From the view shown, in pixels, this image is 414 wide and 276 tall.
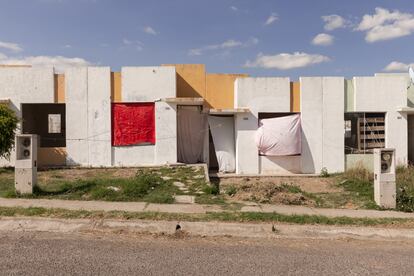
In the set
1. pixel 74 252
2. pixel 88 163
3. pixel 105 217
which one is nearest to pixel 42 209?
pixel 105 217

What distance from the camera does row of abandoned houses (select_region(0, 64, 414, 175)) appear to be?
15359 millimetres

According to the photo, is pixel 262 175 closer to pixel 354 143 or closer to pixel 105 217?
pixel 354 143

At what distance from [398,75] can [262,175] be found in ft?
24.1

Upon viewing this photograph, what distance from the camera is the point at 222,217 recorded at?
25.2 feet

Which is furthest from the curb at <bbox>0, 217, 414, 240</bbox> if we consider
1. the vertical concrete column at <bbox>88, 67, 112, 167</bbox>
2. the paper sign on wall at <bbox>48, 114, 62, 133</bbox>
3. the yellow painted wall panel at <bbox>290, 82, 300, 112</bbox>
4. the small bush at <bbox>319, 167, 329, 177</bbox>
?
the paper sign on wall at <bbox>48, 114, 62, 133</bbox>

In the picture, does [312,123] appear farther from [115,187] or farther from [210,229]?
[210,229]

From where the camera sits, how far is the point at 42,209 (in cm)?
802

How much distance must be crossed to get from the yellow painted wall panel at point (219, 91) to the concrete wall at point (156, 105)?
1675mm

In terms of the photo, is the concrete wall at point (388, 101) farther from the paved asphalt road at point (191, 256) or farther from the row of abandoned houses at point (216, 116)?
the paved asphalt road at point (191, 256)

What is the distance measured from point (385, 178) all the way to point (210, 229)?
471cm

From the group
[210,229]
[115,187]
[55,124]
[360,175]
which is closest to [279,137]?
[360,175]

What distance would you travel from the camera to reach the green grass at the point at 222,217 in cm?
756

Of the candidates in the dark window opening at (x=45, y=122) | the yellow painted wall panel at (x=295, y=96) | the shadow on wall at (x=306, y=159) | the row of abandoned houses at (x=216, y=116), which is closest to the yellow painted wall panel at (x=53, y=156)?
the row of abandoned houses at (x=216, y=116)

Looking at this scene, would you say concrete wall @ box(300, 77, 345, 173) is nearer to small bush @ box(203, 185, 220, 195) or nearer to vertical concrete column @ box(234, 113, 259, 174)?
vertical concrete column @ box(234, 113, 259, 174)
